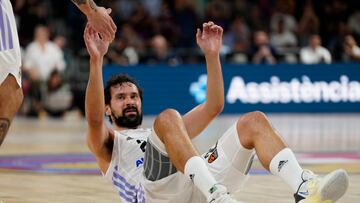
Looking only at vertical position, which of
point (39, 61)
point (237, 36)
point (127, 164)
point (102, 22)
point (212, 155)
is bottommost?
point (39, 61)

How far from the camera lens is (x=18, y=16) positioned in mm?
18375

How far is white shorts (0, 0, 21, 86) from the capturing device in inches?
215

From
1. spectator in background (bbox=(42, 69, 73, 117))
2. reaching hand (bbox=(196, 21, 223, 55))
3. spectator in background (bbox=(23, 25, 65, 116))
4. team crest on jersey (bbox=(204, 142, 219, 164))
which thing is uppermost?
reaching hand (bbox=(196, 21, 223, 55))

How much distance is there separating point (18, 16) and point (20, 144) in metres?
6.75

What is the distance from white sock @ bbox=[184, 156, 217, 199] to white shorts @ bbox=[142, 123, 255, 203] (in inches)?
8.6

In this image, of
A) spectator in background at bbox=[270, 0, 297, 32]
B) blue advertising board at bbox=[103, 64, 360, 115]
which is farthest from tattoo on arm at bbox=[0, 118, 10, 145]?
spectator in background at bbox=[270, 0, 297, 32]

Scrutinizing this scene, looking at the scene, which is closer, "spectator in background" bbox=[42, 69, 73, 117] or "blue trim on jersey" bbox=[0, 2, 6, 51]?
"blue trim on jersey" bbox=[0, 2, 6, 51]

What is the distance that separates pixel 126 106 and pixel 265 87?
37.5 ft

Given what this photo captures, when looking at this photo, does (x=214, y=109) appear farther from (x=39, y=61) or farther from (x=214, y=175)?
(x=39, y=61)

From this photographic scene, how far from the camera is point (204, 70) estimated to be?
1711 cm

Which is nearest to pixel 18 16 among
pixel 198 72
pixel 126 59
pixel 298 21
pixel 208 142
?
pixel 126 59

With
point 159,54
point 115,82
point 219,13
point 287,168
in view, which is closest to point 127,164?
point 115,82

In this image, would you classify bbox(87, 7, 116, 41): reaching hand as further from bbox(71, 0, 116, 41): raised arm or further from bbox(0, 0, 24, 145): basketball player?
bbox(0, 0, 24, 145): basketball player

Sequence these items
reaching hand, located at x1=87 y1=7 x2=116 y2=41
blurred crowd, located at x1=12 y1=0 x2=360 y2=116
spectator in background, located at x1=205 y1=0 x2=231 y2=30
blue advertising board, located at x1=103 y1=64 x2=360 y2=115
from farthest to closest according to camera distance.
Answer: spectator in background, located at x1=205 y1=0 x2=231 y2=30 < blurred crowd, located at x1=12 y1=0 x2=360 y2=116 < blue advertising board, located at x1=103 y1=64 x2=360 y2=115 < reaching hand, located at x1=87 y1=7 x2=116 y2=41
